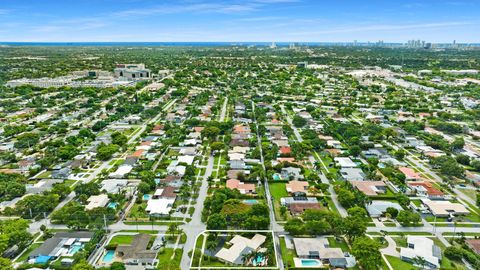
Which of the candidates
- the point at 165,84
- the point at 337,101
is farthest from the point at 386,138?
the point at 165,84

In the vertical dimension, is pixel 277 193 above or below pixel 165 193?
below

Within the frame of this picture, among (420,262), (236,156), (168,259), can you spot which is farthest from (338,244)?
(236,156)

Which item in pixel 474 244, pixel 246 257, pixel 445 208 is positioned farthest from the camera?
pixel 445 208

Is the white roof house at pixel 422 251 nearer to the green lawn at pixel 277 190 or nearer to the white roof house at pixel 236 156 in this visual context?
the green lawn at pixel 277 190

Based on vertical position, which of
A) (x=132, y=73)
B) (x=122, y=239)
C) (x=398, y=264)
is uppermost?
(x=132, y=73)

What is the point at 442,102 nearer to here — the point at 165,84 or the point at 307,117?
the point at 307,117

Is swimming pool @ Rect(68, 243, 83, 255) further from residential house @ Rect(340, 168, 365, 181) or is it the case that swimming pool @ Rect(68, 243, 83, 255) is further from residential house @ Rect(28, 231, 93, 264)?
residential house @ Rect(340, 168, 365, 181)

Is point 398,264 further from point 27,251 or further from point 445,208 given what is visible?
point 27,251
